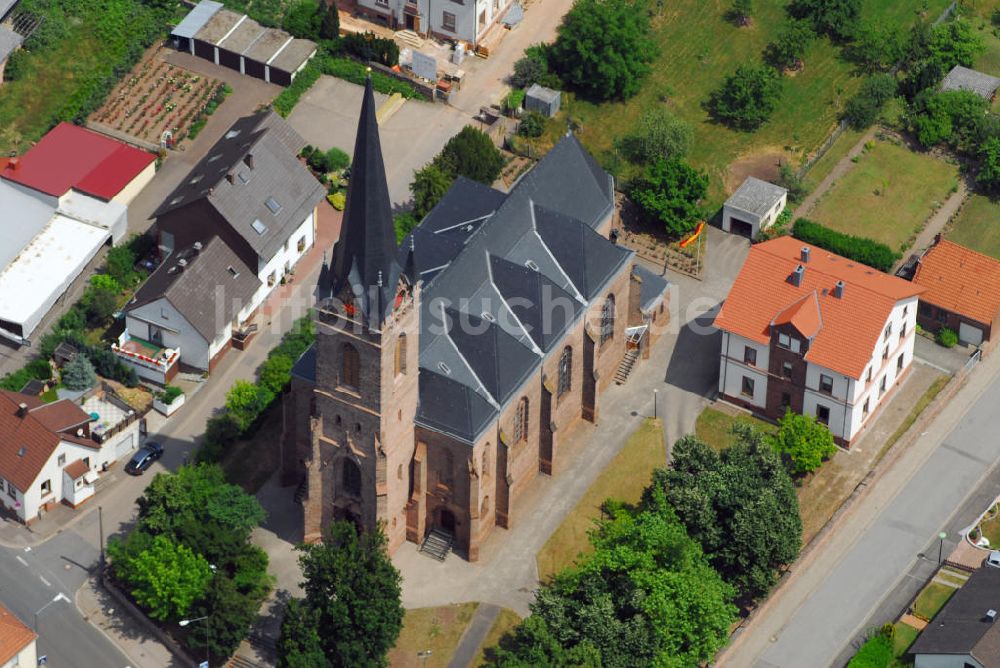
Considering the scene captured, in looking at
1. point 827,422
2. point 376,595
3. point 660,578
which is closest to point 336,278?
point 376,595

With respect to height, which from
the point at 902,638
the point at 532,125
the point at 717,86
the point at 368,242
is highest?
the point at 717,86

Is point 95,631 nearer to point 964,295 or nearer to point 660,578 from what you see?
point 660,578

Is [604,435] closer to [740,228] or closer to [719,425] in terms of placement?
[719,425]

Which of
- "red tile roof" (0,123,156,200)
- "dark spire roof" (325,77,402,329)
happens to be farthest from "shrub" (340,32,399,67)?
"dark spire roof" (325,77,402,329)

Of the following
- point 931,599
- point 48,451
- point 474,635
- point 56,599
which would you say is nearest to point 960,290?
point 931,599

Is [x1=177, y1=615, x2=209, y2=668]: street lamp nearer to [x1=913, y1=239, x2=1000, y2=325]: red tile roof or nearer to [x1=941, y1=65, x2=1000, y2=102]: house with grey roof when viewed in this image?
[x1=913, y1=239, x2=1000, y2=325]: red tile roof
